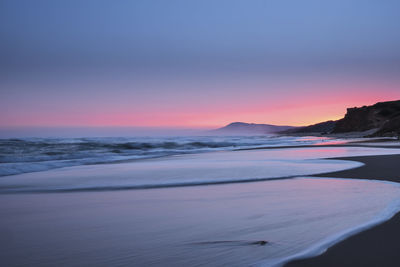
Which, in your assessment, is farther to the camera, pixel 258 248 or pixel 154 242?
pixel 154 242

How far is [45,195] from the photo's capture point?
13.9ft

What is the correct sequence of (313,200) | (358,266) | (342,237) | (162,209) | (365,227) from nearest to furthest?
1. (358,266)
2. (342,237)
3. (365,227)
4. (162,209)
5. (313,200)

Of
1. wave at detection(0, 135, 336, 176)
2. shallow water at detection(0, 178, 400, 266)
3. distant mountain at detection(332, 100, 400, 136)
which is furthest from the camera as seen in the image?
distant mountain at detection(332, 100, 400, 136)

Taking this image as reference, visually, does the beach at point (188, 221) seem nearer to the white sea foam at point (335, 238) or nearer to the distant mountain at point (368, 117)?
the white sea foam at point (335, 238)

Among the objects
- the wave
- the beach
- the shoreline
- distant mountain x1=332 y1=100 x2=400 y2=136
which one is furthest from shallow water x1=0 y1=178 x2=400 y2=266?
distant mountain x1=332 y1=100 x2=400 y2=136

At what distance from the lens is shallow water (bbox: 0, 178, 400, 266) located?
6.41ft

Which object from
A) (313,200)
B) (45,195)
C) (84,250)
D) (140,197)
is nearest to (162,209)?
(140,197)

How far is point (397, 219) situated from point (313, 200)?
954 millimetres

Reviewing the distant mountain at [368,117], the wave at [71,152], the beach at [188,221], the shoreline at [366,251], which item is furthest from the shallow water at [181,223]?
the distant mountain at [368,117]

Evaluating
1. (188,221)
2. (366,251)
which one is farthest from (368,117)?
(366,251)

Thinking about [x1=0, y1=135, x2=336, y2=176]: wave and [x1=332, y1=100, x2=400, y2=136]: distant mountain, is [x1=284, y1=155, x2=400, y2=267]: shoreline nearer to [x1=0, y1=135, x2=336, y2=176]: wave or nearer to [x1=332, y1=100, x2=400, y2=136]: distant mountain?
[x1=0, y1=135, x2=336, y2=176]: wave

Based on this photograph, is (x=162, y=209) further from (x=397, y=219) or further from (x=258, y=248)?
(x=397, y=219)

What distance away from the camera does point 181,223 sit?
8.84 ft

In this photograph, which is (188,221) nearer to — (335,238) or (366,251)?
(335,238)
